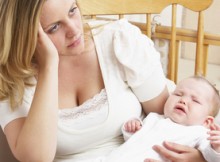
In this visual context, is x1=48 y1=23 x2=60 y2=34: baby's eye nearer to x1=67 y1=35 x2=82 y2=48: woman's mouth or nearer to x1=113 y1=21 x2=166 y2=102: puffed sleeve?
x1=67 y1=35 x2=82 y2=48: woman's mouth

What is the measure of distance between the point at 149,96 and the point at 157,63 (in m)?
0.10

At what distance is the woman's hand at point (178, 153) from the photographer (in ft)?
3.21

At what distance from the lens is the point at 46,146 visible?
916 mm

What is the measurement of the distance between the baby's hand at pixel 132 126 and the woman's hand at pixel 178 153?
83 millimetres

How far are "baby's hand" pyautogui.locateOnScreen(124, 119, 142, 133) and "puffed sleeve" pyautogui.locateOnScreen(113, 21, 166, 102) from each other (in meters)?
0.08

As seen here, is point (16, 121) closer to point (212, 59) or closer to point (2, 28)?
point (2, 28)

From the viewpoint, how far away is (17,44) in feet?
3.11

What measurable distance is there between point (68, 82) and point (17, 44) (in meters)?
0.21

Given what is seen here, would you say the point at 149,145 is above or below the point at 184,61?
above

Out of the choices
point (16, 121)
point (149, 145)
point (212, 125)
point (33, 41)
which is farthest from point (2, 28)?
point (212, 125)

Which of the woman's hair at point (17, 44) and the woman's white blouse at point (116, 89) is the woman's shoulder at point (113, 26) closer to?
the woman's white blouse at point (116, 89)

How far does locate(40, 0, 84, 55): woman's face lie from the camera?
0.90m

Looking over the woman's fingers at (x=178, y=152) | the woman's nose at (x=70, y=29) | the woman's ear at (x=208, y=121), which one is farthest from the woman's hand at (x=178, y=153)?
the woman's nose at (x=70, y=29)

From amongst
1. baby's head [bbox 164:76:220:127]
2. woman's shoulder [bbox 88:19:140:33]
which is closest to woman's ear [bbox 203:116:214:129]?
baby's head [bbox 164:76:220:127]
